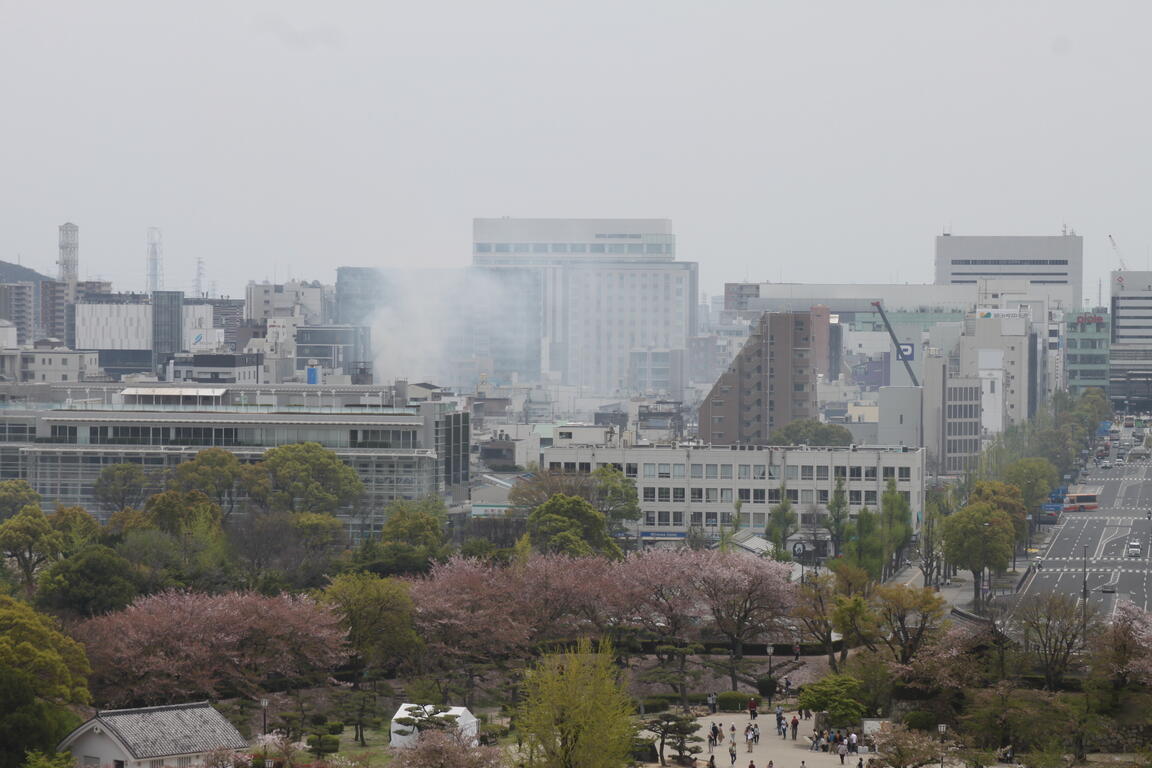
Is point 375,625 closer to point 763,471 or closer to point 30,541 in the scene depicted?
point 30,541

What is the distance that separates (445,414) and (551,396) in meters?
89.0

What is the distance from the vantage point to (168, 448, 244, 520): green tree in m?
65.3

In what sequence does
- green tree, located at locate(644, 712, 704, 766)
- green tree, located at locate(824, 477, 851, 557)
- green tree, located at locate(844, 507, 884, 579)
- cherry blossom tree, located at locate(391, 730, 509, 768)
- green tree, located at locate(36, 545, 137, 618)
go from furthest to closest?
green tree, located at locate(824, 477, 851, 557) → green tree, located at locate(844, 507, 884, 579) → green tree, located at locate(36, 545, 137, 618) → green tree, located at locate(644, 712, 704, 766) → cherry blossom tree, located at locate(391, 730, 509, 768)

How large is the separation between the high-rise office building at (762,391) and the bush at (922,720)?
2294 inches

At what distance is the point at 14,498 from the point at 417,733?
31325 mm

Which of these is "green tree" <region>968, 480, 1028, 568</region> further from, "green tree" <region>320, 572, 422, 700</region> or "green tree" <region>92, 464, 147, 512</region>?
"green tree" <region>320, 572, 422, 700</region>

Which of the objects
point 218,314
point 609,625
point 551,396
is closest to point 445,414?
point 609,625

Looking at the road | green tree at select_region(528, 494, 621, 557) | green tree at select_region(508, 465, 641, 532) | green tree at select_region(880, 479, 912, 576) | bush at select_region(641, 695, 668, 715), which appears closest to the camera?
bush at select_region(641, 695, 668, 715)

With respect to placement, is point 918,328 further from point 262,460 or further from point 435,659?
point 435,659

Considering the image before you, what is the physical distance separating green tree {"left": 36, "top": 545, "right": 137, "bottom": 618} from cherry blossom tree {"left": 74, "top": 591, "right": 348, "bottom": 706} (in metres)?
1.18

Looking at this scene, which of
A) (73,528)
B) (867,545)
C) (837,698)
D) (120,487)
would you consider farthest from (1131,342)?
(837,698)

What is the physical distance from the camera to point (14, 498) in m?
65.0

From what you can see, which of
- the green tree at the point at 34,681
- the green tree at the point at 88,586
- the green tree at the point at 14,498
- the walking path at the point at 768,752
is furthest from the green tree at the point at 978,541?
the green tree at the point at 34,681

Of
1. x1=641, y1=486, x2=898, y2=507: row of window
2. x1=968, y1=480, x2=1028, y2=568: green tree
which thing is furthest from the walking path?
x1=641, y1=486, x2=898, y2=507: row of window
